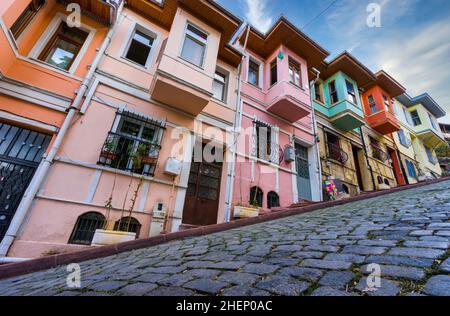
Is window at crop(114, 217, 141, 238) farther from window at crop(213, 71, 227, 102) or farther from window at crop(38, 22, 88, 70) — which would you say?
window at crop(213, 71, 227, 102)

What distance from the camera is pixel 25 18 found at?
5.84 meters

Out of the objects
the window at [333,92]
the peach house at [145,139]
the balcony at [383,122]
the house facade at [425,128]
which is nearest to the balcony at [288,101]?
the peach house at [145,139]

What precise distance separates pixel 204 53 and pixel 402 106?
20437 mm

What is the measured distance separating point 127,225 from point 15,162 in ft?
9.91

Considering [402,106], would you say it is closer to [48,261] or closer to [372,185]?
[372,185]

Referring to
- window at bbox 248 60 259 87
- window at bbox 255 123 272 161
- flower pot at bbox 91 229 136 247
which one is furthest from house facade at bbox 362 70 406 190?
flower pot at bbox 91 229 136 247

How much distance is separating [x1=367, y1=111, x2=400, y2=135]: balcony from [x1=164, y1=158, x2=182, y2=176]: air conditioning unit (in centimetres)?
1414

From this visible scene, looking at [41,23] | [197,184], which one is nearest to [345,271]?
[197,184]

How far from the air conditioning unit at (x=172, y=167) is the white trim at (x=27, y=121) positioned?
9.76ft

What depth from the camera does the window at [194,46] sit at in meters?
7.49

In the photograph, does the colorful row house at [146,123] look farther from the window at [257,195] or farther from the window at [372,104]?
the window at [372,104]

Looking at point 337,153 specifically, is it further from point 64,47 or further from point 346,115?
point 64,47

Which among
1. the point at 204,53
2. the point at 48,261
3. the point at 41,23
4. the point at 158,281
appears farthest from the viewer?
the point at 204,53
